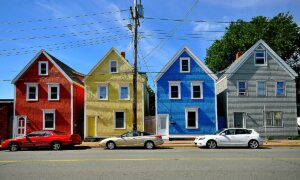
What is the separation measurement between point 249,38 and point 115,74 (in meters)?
22.5

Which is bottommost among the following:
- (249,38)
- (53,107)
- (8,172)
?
(8,172)

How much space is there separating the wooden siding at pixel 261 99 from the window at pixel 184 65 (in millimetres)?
4076

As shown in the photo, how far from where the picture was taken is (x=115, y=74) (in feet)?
102

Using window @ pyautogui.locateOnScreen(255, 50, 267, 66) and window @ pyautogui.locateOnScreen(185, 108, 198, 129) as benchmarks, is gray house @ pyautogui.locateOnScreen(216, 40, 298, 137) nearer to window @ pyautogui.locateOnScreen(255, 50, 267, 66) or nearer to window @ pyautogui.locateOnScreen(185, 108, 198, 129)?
window @ pyautogui.locateOnScreen(255, 50, 267, 66)

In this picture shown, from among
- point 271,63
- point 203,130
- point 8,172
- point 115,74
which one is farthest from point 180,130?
point 8,172

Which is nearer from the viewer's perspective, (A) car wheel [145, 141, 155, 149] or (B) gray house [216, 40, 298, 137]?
(A) car wheel [145, 141, 155, 149]

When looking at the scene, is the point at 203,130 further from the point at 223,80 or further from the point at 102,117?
the point at 102,117

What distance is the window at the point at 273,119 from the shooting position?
99.8 ft

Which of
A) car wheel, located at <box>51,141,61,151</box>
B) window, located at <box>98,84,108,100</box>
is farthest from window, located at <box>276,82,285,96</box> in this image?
car wheel, located at <box>51,141,61,151</box>

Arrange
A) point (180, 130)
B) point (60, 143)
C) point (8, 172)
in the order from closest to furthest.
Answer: point (8, 172) → point (60, 143) → point (180, 130)

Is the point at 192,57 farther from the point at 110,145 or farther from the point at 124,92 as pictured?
the point at 110,145

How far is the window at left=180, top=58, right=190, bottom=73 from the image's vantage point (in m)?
30.8

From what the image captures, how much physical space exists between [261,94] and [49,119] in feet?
65.6

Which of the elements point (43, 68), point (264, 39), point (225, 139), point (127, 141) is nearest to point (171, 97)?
point (127, 141)
